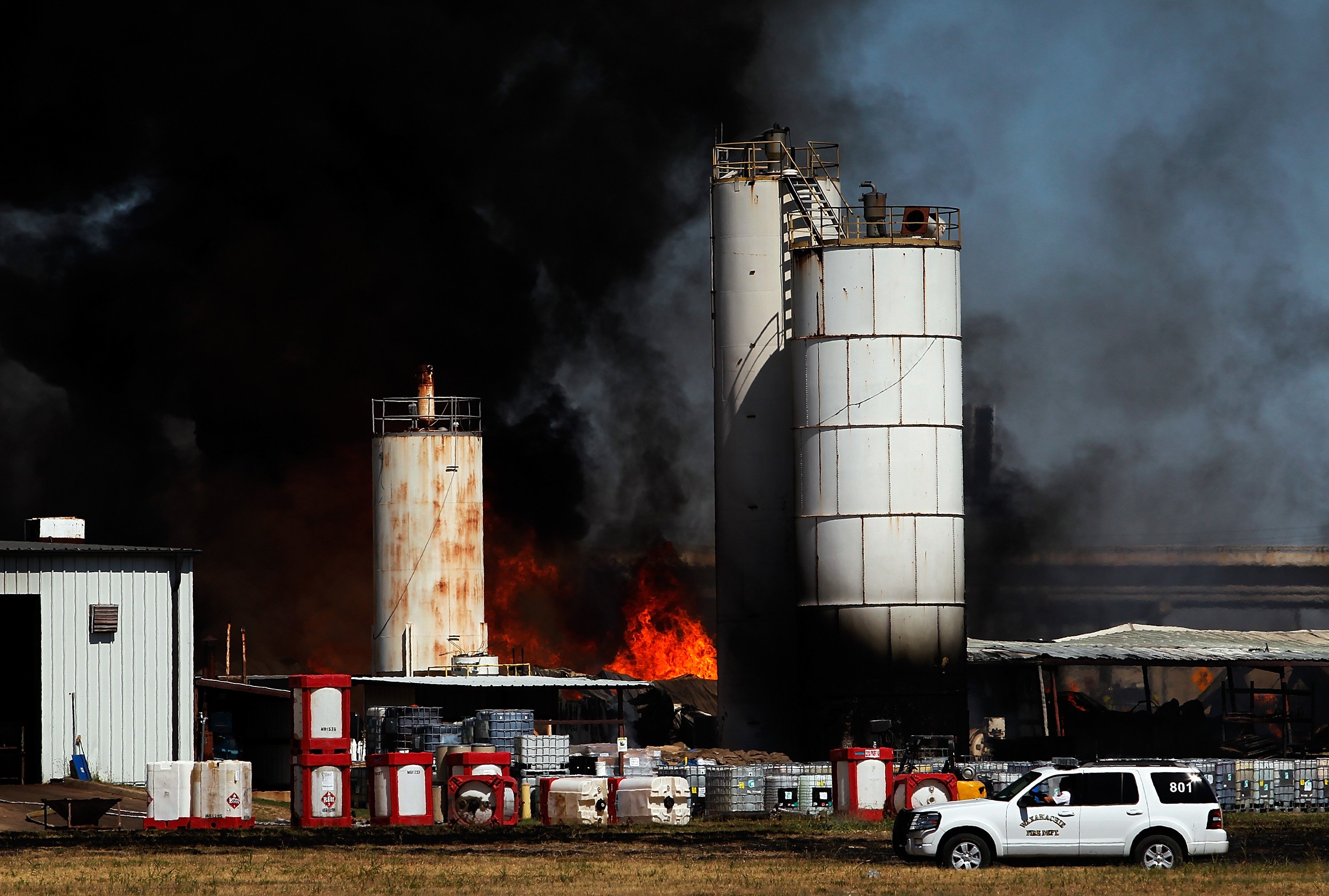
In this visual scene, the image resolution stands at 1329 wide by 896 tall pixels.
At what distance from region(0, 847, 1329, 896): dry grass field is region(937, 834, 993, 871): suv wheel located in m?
0.24

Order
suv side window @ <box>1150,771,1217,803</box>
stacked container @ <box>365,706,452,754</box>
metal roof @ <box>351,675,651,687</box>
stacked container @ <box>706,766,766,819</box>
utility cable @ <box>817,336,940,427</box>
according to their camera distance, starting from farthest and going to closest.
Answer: metal roof @ <box>351,675,651,687</box>
utility cable @ <box>817,336,940,427</box>
stacked container @ <box>365,706,452,754</box>
stacked container @ <box>706,766,766,819</box>
suv side window @ <box>1150,771,1217,803</box>

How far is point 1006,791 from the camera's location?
2886 cm

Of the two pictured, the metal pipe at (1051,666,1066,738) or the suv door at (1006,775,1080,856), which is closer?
the suv door at (1006,775,1080,856)

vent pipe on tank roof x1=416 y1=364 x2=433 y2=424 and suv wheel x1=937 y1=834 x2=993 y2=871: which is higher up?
vent pipe on tank roof x1=416 y1=364 x2=433 y2=424

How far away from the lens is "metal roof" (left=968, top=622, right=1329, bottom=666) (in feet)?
197

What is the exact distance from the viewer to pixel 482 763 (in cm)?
3838

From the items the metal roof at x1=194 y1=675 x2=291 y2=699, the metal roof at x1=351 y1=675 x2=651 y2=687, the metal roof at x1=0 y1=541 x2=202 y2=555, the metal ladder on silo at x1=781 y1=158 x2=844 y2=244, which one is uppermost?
the metal ladder on silo at x1=781 y1=158 x2=844 y2=244

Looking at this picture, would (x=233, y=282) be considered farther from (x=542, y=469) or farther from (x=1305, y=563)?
(x=1305, y=563)

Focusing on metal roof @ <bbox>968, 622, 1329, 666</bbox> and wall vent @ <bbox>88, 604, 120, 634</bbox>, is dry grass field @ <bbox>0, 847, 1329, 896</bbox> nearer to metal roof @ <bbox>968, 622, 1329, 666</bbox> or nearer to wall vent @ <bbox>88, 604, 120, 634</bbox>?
wall vent @ <bbox>88, 604, 120, 634</bbox>

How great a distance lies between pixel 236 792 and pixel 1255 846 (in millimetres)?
18875

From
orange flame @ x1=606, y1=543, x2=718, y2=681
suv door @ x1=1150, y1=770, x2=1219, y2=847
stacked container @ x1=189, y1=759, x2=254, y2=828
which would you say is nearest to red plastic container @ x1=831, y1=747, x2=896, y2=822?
suv door @ x1=1150, y1=770, x2=1219, y2=847

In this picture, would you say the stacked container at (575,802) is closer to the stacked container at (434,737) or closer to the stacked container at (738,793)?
the stacked container at (738,793)

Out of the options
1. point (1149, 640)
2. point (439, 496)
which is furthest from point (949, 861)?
point (1149, 640)

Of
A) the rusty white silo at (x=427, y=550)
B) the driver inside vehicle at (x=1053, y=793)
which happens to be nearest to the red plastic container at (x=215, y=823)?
the driver inside vehicle at (x=1053, y=793)
